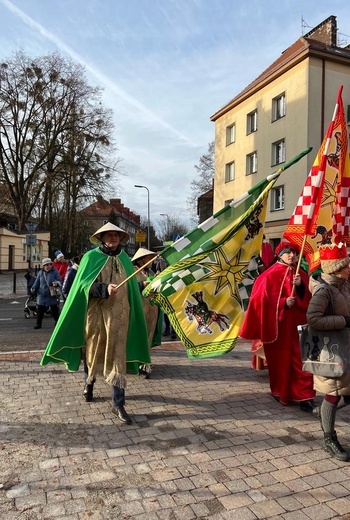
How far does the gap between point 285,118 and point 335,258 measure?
83.3ft

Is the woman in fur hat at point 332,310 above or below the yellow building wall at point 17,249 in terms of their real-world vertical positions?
below

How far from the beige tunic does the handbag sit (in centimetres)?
184

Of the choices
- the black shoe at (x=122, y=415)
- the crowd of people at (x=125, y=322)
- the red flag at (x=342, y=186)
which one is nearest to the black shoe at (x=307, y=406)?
the crowd of people at (x=125, y=322)

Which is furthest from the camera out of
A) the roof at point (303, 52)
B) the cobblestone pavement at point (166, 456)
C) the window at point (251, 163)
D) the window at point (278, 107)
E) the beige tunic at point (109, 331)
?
the window at point (251, 163)

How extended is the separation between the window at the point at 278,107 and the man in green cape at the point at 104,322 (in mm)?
25449

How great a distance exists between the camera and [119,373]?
458 cm

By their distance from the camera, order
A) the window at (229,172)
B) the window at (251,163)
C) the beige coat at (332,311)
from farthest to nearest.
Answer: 1. the window at (229,172)
2. the window at (251,163)
3. the beige coat at (332,311)

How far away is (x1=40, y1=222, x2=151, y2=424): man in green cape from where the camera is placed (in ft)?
15.3

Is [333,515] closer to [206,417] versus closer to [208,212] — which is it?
[206,417]

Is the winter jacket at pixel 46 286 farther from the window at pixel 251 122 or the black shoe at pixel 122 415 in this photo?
the window at pixel 251 122

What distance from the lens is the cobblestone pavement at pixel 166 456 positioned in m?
3.03

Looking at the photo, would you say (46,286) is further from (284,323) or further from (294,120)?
(294,120)

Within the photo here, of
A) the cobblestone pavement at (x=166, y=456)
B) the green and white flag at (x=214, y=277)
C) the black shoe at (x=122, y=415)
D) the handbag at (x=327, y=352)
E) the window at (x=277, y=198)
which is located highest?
the window at (x=277, y=198)

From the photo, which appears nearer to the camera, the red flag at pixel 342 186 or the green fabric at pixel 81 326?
the green fabric at pixel 81 326
